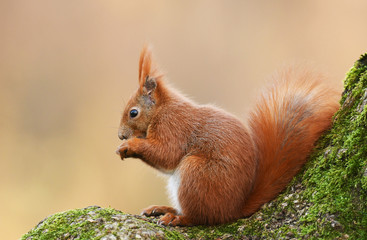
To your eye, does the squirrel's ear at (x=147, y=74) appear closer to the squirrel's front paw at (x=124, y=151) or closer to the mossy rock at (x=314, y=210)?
the squirrel's front paw at (x=124, y=151)

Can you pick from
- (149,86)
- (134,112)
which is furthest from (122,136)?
(149,86)

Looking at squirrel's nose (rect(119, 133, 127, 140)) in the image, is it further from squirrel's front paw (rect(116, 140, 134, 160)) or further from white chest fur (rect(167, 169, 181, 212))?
white chest fur (rect(167, 169, 181, 212))

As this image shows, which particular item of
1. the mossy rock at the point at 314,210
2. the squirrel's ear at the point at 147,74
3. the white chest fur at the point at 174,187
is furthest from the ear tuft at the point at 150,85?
the mossy rock at the point at 314,210

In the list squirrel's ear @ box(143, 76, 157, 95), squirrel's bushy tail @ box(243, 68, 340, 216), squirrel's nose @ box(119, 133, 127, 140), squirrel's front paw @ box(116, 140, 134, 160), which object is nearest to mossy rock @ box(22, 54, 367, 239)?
squirrel's bushy tail @ box(243, 68, 340, 216)

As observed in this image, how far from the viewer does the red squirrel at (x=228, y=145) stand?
1616 mm

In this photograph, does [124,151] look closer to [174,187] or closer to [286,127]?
[174,187]

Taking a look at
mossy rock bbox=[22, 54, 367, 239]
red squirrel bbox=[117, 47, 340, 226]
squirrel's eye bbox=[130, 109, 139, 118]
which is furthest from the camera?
squirrel's eye bbox=[130, 109, 139, 118]

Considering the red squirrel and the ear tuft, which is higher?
the ear tuft

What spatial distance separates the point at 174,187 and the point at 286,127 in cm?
54

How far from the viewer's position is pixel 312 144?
164 cm

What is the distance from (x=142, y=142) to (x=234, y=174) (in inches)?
16.9

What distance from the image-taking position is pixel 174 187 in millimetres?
1700

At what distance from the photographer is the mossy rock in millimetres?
1319

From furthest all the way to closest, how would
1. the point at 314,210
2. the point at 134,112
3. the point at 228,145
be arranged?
the point at 134,112
the point at 228,145
the point at 314,210
